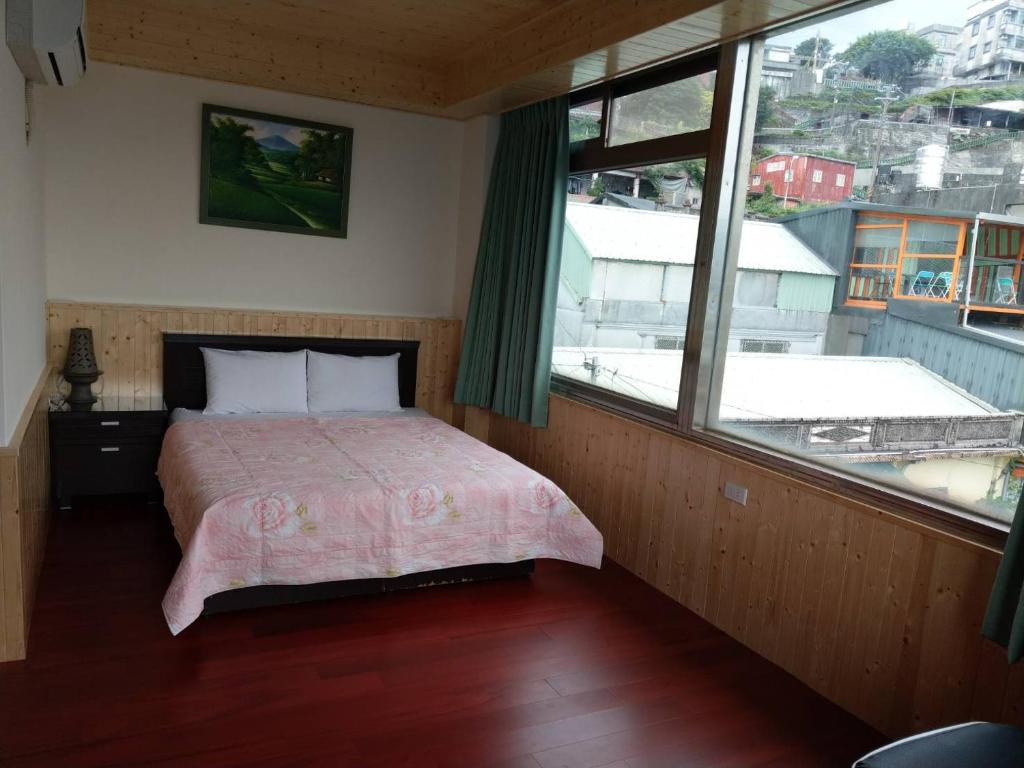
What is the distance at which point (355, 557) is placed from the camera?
10.1ft

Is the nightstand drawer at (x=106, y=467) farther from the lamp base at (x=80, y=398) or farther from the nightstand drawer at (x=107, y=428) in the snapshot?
the lamp base at (x=80, y=398)

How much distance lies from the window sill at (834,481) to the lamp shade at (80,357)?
2.64 metres

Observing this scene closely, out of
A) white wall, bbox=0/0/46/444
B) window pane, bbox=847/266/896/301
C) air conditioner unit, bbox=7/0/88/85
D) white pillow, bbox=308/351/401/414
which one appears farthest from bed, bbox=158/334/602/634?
air conditioner unit, bbox=7/0/88/85

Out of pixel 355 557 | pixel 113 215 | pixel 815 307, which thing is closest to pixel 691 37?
pixel 815 307

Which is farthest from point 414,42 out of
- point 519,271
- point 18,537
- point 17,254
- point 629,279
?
point 18,537

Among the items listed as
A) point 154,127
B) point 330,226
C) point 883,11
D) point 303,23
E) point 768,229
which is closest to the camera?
point 883,11

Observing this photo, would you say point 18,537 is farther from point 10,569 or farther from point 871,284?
point 871,284

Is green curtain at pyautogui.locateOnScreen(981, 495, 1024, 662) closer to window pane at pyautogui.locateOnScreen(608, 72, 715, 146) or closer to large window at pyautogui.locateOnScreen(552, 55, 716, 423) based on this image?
large window at pyautogui.locateOnScreen(552, 55, 716, 423)

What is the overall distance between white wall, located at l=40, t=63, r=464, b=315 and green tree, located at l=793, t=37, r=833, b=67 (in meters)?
2.67

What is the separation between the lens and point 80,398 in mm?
4059

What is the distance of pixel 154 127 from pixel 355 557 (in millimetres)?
2817

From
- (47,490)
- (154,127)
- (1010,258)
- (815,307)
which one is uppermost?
(154,127)

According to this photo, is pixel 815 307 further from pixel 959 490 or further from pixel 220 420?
pixel 220 420

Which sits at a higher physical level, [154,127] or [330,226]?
[154,127]
